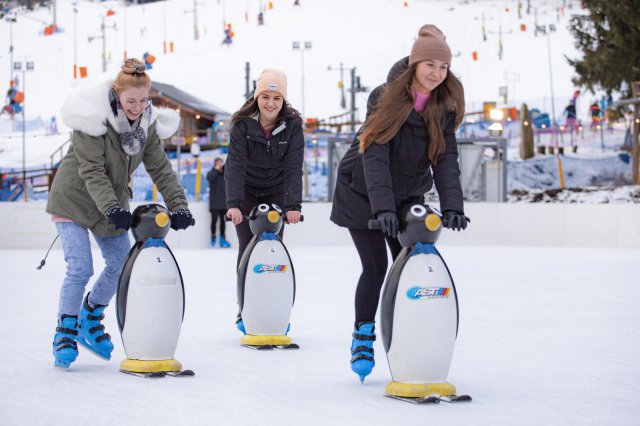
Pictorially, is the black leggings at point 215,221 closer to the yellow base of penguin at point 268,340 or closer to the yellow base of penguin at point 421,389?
the yellow base of penguin at point 268,340

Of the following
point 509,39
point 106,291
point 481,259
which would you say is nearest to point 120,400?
point 106,291

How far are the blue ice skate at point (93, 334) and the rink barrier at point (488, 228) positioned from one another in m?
11.7

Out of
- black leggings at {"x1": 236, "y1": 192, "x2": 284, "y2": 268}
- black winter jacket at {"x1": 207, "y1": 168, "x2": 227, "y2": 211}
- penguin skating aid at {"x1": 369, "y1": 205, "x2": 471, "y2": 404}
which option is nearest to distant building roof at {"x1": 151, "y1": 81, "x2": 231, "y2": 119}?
black winter jacket at {"x1": 207, "y1": 168, "x2": 227, "y2": 211}

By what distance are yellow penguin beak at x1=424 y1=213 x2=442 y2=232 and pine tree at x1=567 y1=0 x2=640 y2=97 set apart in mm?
25185

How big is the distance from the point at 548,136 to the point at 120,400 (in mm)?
23370

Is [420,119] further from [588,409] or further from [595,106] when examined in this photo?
[595,106]

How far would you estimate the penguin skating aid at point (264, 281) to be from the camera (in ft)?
17.7

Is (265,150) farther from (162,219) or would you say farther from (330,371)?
(330,371)

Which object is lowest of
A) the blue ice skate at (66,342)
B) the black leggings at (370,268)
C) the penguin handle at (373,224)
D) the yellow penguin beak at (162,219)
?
the blue ice skate at (66,342)

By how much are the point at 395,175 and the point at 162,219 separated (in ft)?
3.19

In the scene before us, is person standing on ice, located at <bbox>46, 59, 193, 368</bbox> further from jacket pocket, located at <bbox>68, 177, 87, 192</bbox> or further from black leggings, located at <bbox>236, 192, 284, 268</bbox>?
black leggings, located at <bbox>236, 192, 284, 268</bbox>

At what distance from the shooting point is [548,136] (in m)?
26.1

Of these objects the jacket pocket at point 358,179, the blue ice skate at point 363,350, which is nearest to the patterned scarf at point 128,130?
the jacket pocket at point 358,179

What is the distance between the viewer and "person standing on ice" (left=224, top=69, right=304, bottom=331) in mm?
5375
